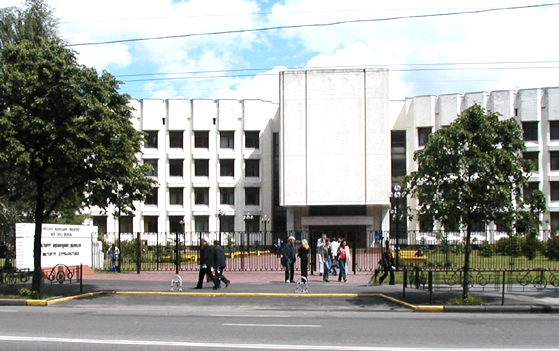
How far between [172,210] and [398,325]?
53.1 meters

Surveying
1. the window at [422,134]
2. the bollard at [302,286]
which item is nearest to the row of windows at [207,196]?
the window at [422,134]

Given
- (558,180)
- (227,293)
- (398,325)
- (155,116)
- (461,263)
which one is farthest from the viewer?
(155,116)

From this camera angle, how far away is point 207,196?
212ft

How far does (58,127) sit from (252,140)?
47114 millimetres

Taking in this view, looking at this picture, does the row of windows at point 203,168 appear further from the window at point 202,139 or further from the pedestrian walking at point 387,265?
the pedestrian walking at point 387,265

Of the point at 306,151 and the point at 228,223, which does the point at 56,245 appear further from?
the point at 228,223

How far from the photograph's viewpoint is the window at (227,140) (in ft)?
213

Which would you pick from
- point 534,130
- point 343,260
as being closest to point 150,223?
point 534,130

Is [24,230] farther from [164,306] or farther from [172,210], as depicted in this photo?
[172,210]

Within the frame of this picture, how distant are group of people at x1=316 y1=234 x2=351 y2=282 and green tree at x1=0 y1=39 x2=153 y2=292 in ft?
30.2

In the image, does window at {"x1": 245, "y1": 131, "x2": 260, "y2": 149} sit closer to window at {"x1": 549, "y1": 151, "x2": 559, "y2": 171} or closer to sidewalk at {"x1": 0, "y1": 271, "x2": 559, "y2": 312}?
window at {"x1": 549, "y1": 151, "x2": 559, "y2": 171}

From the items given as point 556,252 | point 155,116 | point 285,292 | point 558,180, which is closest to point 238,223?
point 155,116

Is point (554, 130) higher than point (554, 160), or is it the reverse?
point (554, 130)

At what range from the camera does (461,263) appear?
3080 centimetres
